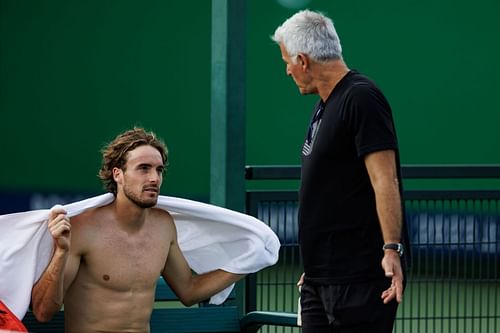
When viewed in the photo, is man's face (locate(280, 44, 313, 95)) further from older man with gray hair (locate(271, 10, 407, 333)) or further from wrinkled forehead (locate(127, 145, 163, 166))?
wrinkled forehead (locate(127, 145, 163, 166))

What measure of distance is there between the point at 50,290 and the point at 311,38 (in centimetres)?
114

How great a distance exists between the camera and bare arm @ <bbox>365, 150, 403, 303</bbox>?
3.60 meters

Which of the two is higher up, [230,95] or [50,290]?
[230,95]

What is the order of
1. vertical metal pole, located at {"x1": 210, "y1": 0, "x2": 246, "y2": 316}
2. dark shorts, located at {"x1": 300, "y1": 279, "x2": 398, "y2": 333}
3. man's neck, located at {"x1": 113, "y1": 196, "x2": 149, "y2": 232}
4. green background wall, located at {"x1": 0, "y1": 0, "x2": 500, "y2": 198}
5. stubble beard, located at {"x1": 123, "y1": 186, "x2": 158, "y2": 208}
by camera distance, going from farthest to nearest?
green background wall, located at {"x1": 0, "y1": 0, "x2": 500, "y2": 198} < vertical metal pole, located at {"x1": 210, "y1": 0, "x2": 246, "y2": 316} < man's neck, located at {"x1": 113, "y1": 196, "x2": 149, "y2": 232} < stubble beard, located at {"x1": 123, "y1": 186, "x2": 158, "y2": 208} < dark shorts, located at {"x1": 300, "y1": 279, "x2": 398, "y2": 333}

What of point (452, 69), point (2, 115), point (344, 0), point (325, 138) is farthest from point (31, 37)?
point (325, 138)

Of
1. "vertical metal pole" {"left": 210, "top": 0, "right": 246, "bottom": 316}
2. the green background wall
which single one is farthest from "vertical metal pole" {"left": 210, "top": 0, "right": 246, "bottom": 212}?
the green background wall

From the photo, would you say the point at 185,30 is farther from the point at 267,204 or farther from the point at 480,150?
the point at 267,204

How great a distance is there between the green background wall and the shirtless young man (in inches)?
176

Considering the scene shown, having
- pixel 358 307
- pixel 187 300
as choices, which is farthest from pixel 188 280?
pixel 358 307

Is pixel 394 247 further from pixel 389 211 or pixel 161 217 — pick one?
pixel 161 217

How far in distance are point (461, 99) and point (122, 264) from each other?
503 centimetres

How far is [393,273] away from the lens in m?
3.59

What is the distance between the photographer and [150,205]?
423 cm

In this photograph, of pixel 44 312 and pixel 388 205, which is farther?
pixel 44 312
